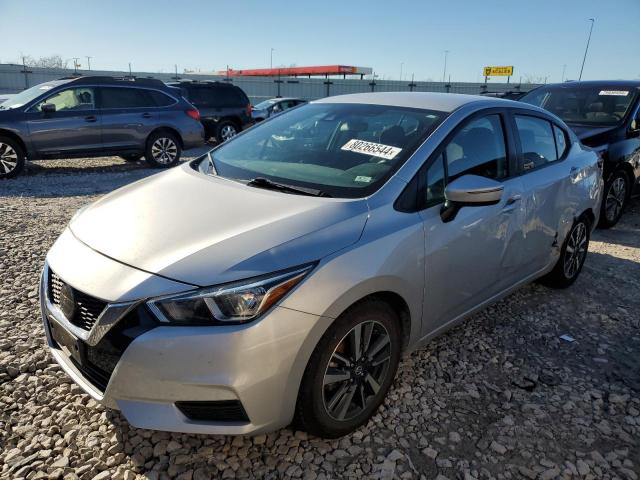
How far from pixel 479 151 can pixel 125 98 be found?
8719 millimetres

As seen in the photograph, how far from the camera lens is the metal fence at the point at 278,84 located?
998 inches

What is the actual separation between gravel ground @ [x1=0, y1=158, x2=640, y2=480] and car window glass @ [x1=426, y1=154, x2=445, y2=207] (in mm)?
1116

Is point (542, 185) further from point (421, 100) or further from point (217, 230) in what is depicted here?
point (217, 230)

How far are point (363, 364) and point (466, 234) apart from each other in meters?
0.99

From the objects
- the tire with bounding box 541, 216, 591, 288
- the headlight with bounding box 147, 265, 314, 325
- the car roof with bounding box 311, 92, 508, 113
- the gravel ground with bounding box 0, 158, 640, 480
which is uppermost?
the car roof with bounding box 311, 92, 508, 113

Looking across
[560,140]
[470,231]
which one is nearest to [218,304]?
[470,231]

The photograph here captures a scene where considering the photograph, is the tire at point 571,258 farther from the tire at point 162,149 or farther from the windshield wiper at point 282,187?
the tire at point 162,149

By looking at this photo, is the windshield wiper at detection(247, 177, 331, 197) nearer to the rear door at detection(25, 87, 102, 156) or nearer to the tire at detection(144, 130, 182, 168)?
the rear door at detection(25, 87, 102, 156)

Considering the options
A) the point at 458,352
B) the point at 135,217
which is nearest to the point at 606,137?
the point at 458,352

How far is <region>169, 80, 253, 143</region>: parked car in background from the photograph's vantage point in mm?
13531

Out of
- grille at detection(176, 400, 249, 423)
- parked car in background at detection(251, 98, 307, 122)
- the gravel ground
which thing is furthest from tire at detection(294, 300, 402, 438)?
parked car in background at detection(251, 98, 307, 122)

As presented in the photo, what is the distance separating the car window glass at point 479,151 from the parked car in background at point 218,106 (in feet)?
36.8

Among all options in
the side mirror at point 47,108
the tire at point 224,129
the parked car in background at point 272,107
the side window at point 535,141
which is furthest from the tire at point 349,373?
the parked car in background at point 272,107

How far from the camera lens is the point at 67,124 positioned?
9.10 meters
